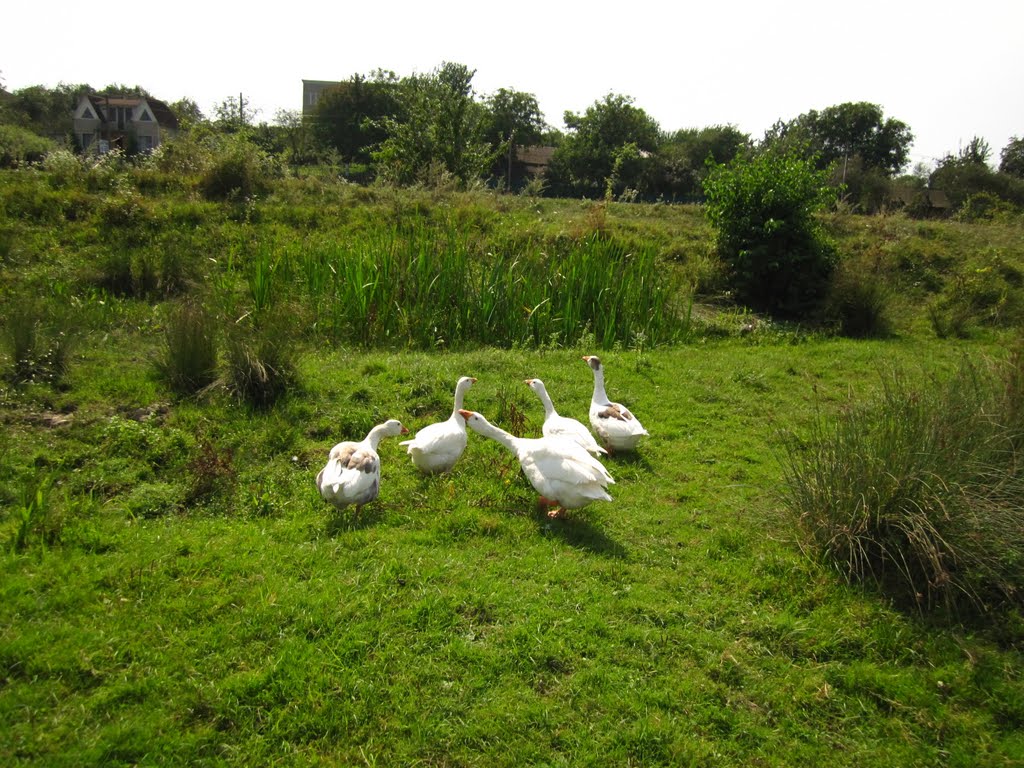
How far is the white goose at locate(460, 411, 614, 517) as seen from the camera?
491 centimetres

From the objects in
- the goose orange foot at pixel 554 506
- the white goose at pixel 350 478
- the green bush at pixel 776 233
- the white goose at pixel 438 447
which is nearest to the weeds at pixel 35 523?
the white goose at pixel 350 478

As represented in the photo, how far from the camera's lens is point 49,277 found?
35.6 ft

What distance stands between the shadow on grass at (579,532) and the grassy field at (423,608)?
24 millimetres

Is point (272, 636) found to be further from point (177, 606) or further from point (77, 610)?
point (77, 610)

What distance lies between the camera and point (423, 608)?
400 cm

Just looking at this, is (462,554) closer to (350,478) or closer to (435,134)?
(350,478)

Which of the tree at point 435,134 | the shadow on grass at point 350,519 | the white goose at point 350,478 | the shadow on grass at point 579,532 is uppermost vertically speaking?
the tree at point 435,134

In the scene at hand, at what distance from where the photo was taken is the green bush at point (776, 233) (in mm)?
13211

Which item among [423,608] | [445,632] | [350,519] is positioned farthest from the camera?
[350,519]

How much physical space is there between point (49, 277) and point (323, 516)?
8789mm

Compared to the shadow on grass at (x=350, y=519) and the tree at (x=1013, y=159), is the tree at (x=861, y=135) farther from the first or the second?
the shadow on grass at (x=350, y=519)

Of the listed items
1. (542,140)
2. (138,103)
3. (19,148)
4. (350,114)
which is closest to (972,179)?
(542,140)

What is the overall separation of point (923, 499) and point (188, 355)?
6731 mm

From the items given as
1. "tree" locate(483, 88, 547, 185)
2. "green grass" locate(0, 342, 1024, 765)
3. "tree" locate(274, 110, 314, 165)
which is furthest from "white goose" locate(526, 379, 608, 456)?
"tree" locate(483, 88, 547, 185)
